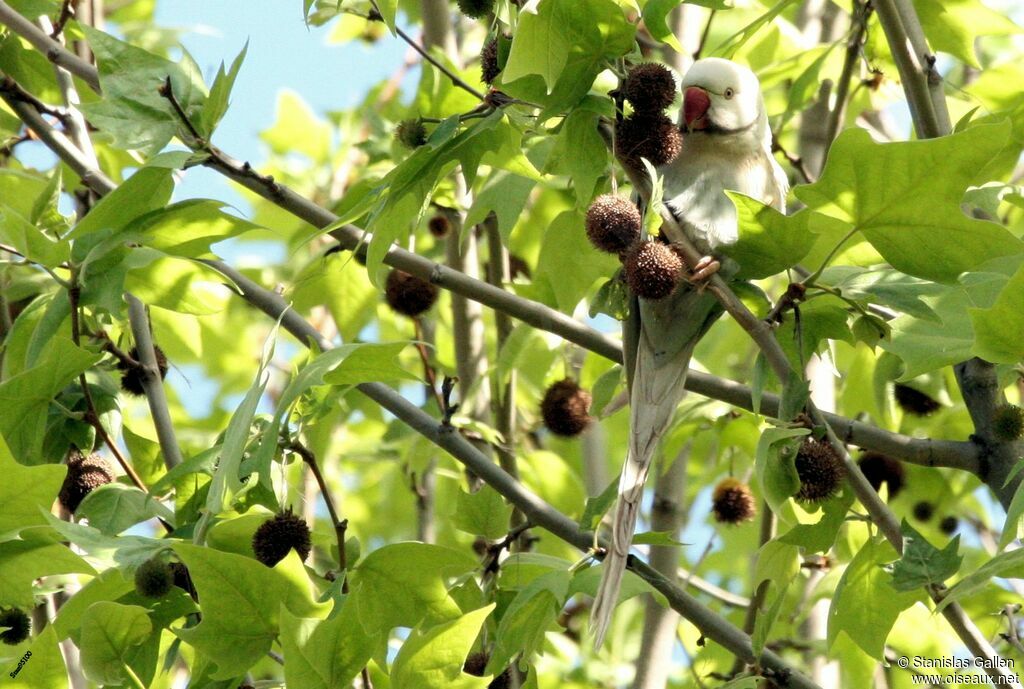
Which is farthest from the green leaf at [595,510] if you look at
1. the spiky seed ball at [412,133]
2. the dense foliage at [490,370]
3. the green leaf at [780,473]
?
the spiky seed ball at [412,133]

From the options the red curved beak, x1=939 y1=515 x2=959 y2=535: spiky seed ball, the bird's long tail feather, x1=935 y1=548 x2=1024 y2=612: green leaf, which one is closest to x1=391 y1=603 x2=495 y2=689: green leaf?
the bird's long tail feather

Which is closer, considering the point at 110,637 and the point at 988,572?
the point at 988,572

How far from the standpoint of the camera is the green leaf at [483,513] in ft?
7.77

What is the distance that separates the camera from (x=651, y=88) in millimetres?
1992

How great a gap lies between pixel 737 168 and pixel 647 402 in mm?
809

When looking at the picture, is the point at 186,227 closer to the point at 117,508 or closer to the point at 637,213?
the point at 117,508

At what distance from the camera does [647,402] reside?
8.52 feet

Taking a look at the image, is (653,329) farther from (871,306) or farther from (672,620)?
(672,620)

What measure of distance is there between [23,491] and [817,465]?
1317 millimetres

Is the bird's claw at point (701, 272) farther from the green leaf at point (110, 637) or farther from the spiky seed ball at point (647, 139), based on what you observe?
the green leaf at point (110, 637)

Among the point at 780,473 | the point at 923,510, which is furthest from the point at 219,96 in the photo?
the point at 923,510

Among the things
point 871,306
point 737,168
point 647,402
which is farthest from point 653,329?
point 737,168

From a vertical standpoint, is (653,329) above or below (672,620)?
above

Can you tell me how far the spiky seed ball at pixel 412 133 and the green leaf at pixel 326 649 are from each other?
1.31 metres
